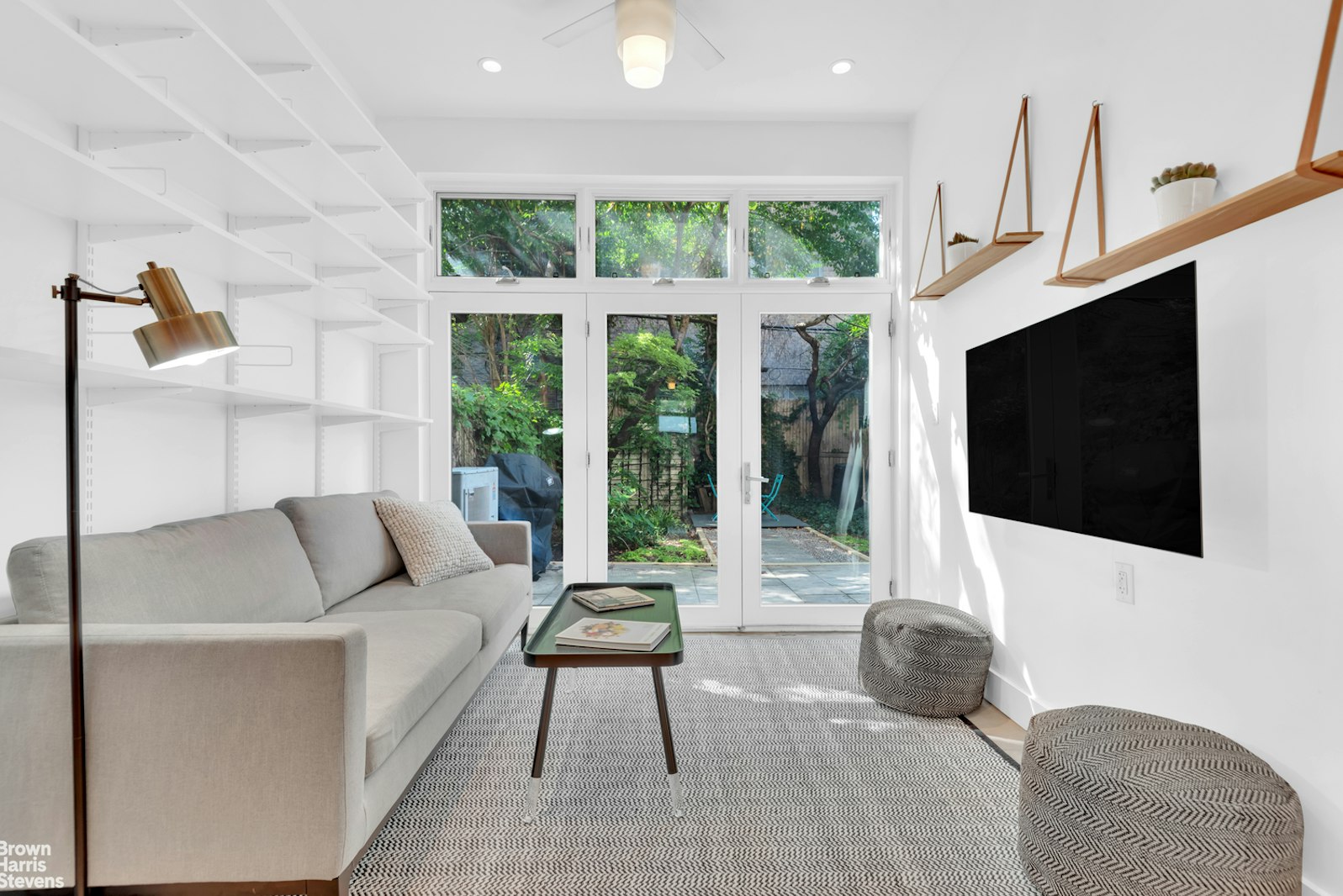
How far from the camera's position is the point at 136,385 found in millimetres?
1852

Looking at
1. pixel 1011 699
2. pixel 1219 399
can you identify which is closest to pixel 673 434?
pixel 1011 699

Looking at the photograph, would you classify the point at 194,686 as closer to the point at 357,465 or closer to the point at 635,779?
the point at 635,779

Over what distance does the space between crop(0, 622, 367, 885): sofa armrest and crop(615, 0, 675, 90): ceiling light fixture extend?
210 cm

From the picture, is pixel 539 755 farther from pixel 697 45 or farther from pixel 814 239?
pixel 814 239

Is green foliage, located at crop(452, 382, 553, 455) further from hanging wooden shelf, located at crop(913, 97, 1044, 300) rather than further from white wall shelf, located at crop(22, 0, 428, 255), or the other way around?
hanging wooden shelf, located at crop(913, 97, 1044, 300)

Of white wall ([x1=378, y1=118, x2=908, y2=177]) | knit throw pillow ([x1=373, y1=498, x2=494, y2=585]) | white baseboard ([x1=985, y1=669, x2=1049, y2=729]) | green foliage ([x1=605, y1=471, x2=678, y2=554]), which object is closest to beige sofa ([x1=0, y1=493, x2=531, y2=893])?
knit throw pillow ([x1=373, y1=498, x2=494, y2=585])

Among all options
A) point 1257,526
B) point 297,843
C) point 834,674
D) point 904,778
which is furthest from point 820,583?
point 297,843

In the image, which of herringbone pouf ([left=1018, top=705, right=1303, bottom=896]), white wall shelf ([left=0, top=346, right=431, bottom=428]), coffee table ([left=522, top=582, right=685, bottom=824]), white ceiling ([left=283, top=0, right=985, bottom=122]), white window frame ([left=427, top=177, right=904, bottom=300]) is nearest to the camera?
herringbone pouf ([left=1018, top=705, right=1303, bottom=896])

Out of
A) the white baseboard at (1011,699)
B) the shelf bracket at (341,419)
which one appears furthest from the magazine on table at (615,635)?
the shelf bracket at (341,419)

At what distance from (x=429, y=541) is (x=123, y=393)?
1275mm

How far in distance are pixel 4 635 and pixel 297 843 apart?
0.71 m

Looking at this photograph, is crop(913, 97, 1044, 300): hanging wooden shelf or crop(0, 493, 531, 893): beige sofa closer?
crop(0, 493, 531, 893): beige sofa

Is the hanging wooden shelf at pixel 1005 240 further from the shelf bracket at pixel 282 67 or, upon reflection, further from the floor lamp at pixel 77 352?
the shelf bracket at pixel 282 67

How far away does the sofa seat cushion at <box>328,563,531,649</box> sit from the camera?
245 cm
